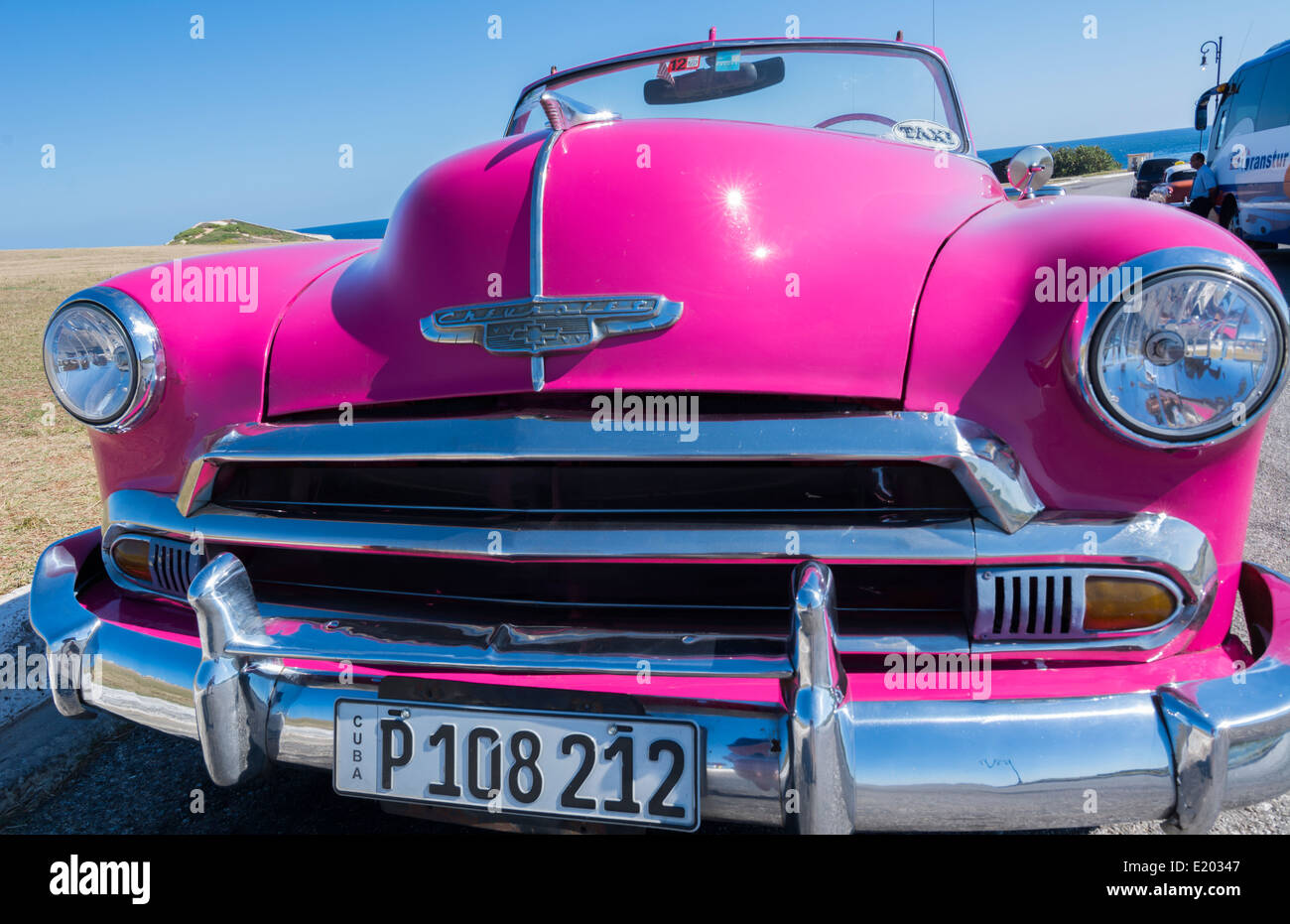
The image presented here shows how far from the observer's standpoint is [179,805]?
191 centimetres

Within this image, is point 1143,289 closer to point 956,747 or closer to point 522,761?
point 956,747

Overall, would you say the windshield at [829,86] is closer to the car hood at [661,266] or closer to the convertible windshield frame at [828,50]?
the convertible windshield frame at [828,50]

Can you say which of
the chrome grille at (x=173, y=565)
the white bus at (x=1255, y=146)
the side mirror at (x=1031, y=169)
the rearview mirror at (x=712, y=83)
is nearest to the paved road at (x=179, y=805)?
the chrome grille at (x=173, y=565)

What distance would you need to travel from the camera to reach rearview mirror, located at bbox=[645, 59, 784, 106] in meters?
A: 2.68

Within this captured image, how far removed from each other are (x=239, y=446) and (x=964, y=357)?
48.1 inches

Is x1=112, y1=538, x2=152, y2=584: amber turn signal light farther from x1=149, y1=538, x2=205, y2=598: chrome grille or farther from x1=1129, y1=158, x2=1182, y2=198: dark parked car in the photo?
x1=1129, y1=158, x2=1182, y2=198: dark parked car

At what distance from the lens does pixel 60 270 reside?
19.2 m

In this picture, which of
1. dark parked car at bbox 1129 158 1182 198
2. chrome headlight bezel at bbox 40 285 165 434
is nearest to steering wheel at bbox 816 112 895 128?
chrome headlight bezel at bbox 40 285 165 434
